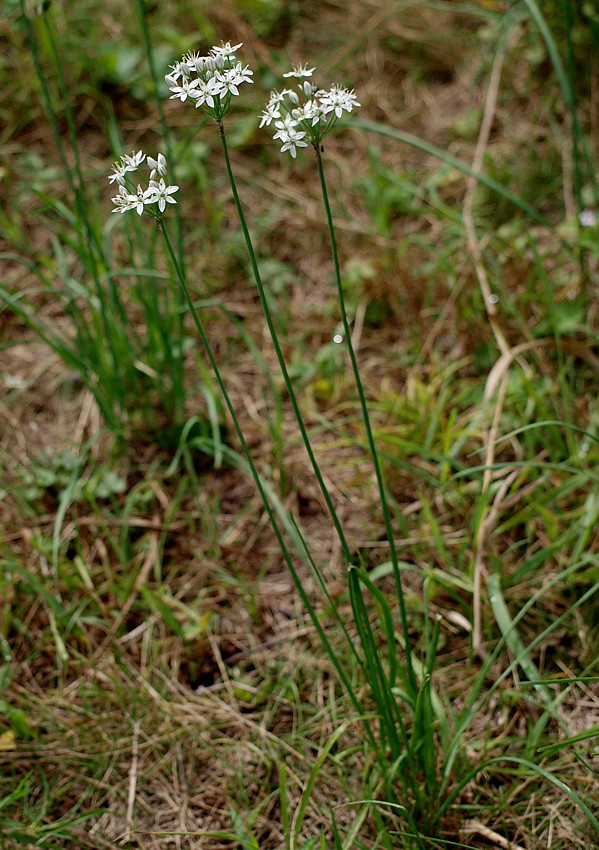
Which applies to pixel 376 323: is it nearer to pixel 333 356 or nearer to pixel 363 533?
pixel 333 356

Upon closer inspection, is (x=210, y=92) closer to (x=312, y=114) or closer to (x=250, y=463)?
(x=312, y=114)

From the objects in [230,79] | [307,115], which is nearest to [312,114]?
[307,115]

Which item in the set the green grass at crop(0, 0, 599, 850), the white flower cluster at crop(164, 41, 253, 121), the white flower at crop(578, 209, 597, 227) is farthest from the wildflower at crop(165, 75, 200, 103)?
the white flower at crop(578, 209, 597, 227)

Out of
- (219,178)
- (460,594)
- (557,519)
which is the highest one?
(219,178)

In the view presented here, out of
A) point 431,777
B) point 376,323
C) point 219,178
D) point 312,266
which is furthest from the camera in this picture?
point 219,178

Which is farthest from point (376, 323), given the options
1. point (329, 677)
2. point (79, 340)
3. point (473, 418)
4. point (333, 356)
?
point (329, 677)

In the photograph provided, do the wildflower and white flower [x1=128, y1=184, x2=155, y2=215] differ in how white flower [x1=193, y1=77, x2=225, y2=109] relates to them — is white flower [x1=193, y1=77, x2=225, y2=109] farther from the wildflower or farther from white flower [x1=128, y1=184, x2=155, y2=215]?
white flower [x1=128, y1=184, x2=155, y2=215]

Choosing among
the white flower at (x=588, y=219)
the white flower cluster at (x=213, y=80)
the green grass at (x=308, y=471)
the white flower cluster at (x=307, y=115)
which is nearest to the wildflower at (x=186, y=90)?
the white flower cluster at (x=213, y=80)

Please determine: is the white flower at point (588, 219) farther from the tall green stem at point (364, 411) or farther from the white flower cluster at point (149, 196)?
the white flower cluster at point (149, 196)
